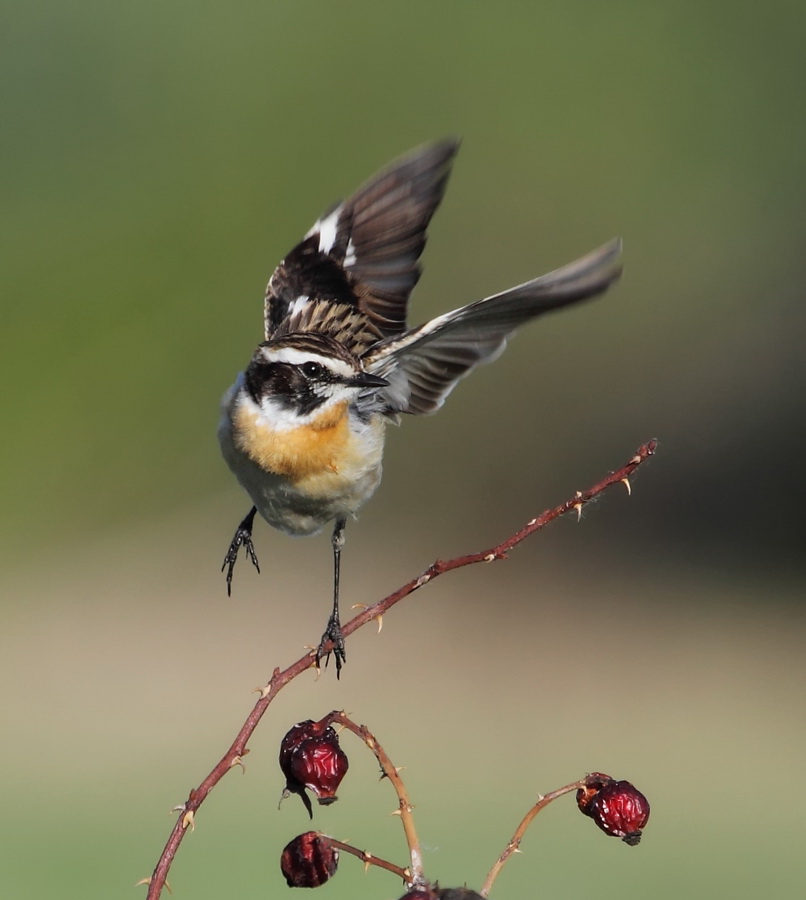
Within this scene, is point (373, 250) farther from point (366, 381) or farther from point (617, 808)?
point (617, 808)

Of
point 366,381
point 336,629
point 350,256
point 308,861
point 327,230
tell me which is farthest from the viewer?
point 327,230

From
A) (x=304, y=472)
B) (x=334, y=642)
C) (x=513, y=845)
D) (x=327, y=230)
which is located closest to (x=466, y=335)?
(x=304, y=472)

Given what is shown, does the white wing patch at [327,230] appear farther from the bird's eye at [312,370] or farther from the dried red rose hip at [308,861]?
the dried red rose hip at [308,861]

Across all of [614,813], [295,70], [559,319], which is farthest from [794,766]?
[614,813]

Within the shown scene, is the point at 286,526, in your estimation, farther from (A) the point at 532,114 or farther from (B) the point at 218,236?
(A) the point at 532,114

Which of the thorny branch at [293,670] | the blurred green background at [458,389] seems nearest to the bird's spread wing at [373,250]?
the thorny branch at [293,670]
